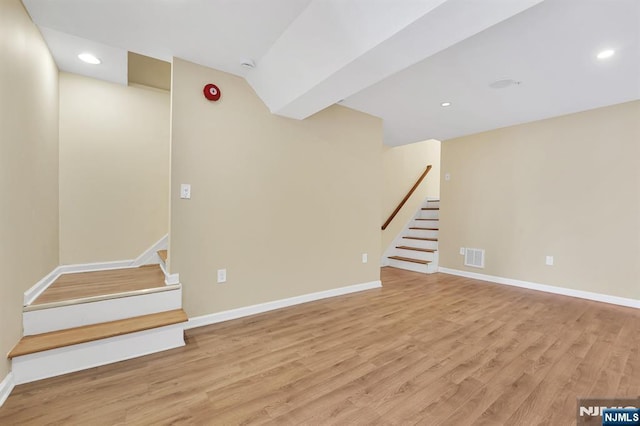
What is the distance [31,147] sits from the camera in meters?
1.99

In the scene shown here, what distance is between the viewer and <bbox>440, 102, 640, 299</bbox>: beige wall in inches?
126

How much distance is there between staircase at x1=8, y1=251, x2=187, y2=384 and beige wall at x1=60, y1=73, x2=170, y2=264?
2.25 feet

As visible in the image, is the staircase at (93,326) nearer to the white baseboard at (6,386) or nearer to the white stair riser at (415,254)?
the white baseboard at (6,386)

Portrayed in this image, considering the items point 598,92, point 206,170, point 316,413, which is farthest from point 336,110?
point 316,413

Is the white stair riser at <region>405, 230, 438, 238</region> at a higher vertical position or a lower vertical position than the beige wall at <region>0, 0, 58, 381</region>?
lower

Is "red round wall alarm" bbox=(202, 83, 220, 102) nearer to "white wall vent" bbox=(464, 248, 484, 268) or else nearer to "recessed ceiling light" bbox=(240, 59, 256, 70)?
"recessed ceiling light" bbox=(240, 59, 256, 70)

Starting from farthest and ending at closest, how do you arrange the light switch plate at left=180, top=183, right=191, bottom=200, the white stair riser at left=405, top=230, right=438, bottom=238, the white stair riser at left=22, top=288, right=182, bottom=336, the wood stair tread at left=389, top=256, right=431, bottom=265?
the white stair riser at left=405, top=230, right=438, bottom=238 → the wood stair tread at left=389, top=256, right=431, bottom=265 → the light switch plate at left=180, top=183, right=191, bottom=200 → the white stair riser at left=22, top=288, right=182, bottom=336

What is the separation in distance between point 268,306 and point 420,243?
11.8 feet

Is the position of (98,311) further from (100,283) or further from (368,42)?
(368,42)

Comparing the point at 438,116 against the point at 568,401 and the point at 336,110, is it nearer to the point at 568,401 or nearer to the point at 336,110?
the point at 336,110

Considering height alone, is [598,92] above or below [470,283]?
above

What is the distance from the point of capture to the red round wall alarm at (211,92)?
249 centimetres

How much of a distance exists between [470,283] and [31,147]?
5130 mm

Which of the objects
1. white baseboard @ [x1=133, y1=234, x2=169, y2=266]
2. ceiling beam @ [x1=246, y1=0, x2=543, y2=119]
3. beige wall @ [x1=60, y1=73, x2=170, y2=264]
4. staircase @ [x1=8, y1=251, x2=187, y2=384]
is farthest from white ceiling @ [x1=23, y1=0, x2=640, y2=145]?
staircase @ [x1=8, y1=251, x2=187, y2=384]
